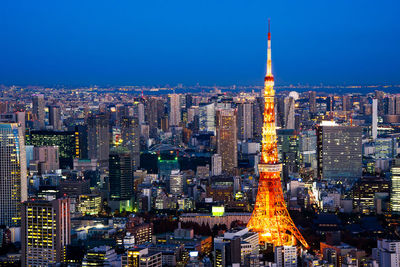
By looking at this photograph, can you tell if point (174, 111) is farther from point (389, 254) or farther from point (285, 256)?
point (389, 254)

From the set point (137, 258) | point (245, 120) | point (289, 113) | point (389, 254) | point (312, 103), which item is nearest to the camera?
point (137, 258)

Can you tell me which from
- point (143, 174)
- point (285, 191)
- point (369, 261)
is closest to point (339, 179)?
point (285, 191)

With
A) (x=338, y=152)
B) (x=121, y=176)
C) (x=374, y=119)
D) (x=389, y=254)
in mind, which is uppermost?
(x=374, y=119)

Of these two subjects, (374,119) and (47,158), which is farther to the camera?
(374,119)

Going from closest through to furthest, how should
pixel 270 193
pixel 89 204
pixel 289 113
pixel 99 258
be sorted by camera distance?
pixel 99 258, pixel 270 193, pixel 89 204, pixel 289 113

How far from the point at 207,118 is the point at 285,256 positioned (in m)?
28.8

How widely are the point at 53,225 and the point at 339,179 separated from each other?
52.5 feet

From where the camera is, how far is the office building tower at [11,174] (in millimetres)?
23188

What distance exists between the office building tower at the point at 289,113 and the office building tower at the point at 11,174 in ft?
59.4

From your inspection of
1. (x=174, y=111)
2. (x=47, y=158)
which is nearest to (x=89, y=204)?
(x=47, y=158)

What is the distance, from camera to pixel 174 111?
47.7m

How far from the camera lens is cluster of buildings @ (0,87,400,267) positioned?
58.5ft

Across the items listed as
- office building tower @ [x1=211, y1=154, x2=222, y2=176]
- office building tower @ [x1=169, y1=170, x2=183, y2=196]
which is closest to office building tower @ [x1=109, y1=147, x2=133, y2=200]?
office building tower @ [x1=169, y1=170, x2=183, y2=196]

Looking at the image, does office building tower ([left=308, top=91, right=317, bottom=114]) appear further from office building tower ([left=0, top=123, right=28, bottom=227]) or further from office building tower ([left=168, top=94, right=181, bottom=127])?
office building tower ([left=0, top=123, right=28, bottom=227])
